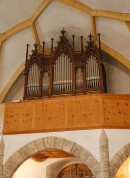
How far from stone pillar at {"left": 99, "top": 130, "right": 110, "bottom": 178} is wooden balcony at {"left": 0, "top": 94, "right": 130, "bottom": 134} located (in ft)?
1.10

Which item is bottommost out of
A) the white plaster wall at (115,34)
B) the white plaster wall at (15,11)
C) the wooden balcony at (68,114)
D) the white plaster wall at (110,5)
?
the wooden balcony at (68,114)

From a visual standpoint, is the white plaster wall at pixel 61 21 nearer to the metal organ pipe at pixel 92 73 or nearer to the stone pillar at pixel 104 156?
the metal organ pipe at pixel 92 73

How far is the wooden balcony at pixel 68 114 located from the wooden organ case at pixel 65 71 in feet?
2.61

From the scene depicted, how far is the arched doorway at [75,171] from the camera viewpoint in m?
10.3

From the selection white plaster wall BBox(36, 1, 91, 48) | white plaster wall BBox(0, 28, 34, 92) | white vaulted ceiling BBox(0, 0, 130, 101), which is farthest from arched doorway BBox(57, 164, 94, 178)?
white plaster wall BBox(36, 1, 91, 48)

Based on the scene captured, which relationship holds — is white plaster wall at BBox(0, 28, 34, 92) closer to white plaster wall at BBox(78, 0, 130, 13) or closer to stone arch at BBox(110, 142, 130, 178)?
white plaster wall at BBox(78, 0, 130, 13)

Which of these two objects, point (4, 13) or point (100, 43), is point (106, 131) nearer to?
point (100, 43)

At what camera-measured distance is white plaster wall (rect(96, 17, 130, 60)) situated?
9336 mm

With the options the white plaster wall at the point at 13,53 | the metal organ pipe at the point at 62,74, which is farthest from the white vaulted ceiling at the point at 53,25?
the metal organ pipe at the point at 62,74

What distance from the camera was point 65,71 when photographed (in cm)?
945

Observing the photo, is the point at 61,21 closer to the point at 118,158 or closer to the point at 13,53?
the point at 13,53

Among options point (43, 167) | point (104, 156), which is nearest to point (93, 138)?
point (104, 156)

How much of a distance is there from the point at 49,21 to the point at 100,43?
1.88m

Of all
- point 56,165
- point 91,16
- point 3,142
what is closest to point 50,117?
point 3,142
